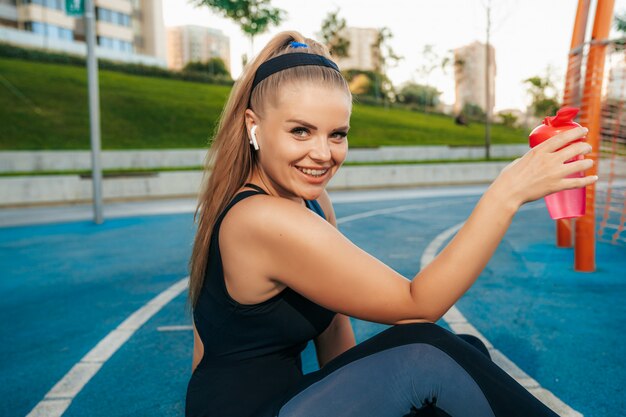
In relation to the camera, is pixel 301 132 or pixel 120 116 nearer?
pixel 301 132

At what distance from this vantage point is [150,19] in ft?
255

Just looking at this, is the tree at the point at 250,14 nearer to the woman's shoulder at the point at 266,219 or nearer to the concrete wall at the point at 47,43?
the concrete wall at the point at 47,43

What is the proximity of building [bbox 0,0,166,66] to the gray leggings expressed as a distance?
2286 inches

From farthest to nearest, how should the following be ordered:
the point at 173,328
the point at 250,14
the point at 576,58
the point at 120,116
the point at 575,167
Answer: the point at 250,14 < the point at 120,116 < the point at 576,58 < the point at 173,328 < the point at 575,167

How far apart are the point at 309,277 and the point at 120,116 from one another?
29.6 m

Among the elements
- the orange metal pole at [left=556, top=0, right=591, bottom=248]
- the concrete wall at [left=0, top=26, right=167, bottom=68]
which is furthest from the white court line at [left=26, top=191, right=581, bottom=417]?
the concrete wall at [left=0, top=26, right=167, bottom=68]

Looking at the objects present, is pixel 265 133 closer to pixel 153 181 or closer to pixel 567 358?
pixel 567 358

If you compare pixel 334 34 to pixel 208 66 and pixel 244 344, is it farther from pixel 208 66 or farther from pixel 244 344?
pixel 244 344

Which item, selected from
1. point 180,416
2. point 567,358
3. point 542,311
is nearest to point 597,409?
point 567,358

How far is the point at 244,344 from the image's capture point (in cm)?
184

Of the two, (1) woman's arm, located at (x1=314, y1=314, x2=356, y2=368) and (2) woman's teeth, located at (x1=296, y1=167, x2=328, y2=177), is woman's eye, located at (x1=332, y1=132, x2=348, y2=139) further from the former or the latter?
(1) woman's arm, located at (x1=314, y1=314, x2=356, y2=368)

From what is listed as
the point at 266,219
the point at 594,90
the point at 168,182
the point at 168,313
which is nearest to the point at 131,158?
the point at 168,182

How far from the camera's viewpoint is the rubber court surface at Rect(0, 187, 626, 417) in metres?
3.18

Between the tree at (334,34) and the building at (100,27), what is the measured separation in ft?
77.3
